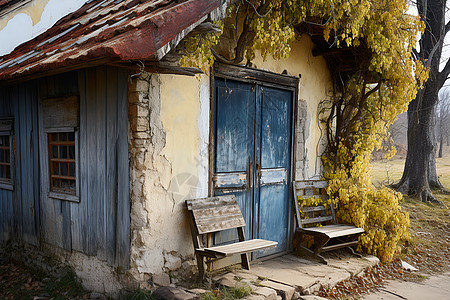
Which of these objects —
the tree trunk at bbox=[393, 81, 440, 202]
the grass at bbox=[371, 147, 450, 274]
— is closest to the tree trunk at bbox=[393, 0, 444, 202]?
the tree trunk at bbox=[393, 81, 440, 202]

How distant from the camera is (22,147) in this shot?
4988mm

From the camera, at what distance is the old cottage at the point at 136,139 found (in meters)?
3.33

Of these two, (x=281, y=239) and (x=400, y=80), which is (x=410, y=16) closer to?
(x=400, y=80)

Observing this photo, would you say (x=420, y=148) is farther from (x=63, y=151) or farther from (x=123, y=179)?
(x=63, y=151)

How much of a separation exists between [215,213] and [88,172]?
5.02ft

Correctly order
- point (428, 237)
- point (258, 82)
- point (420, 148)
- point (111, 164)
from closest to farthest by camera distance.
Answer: point (111, 164)
point (258, 82)
point (428, 237)
point (420, 148)

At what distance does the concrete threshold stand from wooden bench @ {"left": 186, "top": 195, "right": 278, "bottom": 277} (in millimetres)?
287

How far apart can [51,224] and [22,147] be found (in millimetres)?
1226

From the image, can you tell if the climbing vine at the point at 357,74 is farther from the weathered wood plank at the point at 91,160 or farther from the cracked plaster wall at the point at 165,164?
the weathered wood plank at the point at 91,160

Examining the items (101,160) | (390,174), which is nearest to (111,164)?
(101,160)

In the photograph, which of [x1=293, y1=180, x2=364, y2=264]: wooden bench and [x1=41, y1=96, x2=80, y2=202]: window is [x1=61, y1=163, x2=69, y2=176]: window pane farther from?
[x1=293, y1=180, x2=364, y2=264]: wooden bench

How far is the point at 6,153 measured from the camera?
5453 millimetres

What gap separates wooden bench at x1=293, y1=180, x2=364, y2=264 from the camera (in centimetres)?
513

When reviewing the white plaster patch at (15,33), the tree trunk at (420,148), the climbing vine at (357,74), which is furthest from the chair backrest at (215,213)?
the tree trunk at (420,148)
